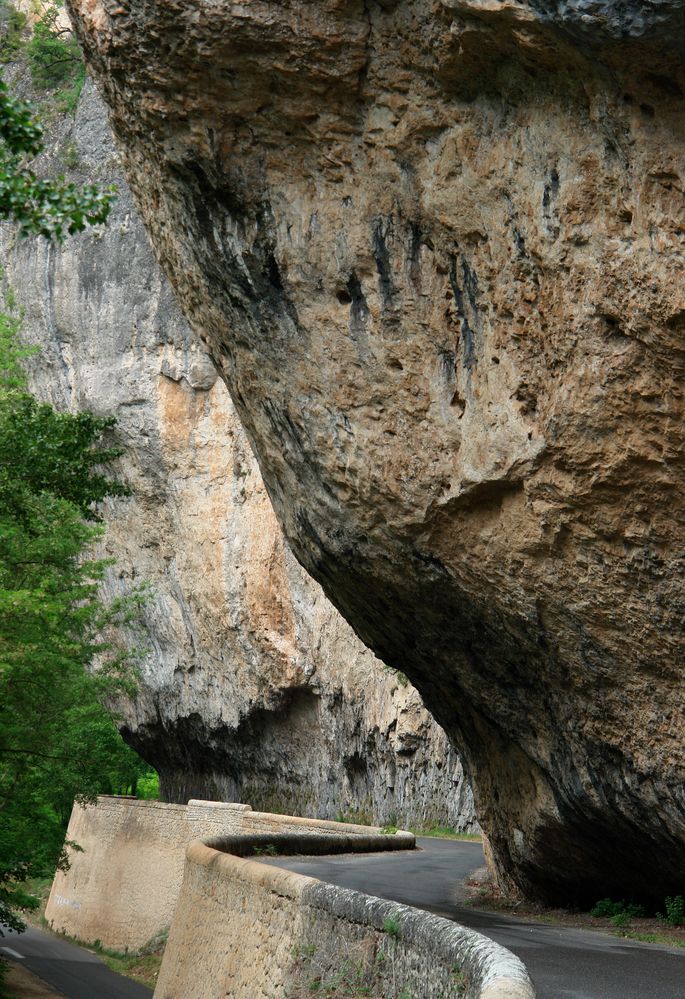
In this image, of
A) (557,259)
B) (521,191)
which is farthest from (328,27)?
(557,259)

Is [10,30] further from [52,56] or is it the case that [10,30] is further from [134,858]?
[134,858]

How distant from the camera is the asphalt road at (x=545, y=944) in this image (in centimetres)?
630

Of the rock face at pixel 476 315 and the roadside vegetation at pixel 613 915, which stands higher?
the rock face at pixel 476 315

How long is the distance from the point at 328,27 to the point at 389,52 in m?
0.50

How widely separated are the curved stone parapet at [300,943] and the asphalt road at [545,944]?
722 millimetres

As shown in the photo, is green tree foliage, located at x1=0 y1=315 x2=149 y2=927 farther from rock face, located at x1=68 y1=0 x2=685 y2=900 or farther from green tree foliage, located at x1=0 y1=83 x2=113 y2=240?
green tree foliage, located at x1=0 y1=83 x2=113 y2=240

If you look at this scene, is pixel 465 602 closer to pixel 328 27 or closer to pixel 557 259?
pixel 557 259

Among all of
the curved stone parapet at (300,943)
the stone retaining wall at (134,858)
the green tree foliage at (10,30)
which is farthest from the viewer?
the green tree foliage at (10,30)

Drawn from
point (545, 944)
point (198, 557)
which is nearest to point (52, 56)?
point (198, 557)

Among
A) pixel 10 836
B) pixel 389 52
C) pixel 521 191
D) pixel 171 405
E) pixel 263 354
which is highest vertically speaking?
pixel 171 405

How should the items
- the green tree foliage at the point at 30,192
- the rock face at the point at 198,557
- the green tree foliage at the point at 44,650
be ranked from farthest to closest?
the rock face at the point at 198,557 → the green tree foliage at the point at 44,650 → the green tree foliage at the point at 30,192

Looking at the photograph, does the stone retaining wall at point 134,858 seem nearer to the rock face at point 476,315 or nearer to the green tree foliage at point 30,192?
the rock face at point 476,315

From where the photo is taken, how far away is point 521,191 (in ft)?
25.0

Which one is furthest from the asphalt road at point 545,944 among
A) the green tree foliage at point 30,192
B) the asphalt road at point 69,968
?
the asphalt road at point 69,968
